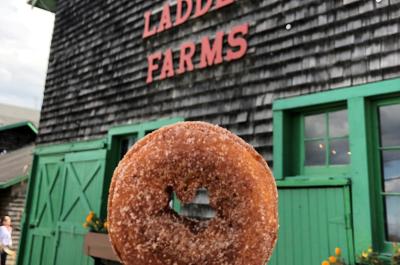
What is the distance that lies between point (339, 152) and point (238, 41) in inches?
75.5

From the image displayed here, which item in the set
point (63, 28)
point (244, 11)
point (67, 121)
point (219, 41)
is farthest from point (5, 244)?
point (244, 11)

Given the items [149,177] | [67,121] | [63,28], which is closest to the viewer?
[149,177]

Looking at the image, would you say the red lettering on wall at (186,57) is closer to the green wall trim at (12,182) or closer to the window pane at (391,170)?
the window pane at (391,170)

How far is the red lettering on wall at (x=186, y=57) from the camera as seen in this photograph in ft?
17.1

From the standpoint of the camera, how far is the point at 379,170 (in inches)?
127

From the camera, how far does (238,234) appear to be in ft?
4.54

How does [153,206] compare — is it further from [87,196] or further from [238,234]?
[87,196]

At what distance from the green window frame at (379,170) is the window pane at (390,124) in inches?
1.0

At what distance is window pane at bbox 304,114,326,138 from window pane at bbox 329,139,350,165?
164 mm

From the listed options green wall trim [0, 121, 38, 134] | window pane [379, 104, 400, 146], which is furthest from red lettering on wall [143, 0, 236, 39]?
green wall trim [0, 121, 38, 134]

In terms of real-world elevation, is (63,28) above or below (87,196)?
above

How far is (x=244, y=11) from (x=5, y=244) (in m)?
6.84

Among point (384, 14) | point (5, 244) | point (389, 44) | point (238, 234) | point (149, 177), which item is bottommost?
point (5, 244)

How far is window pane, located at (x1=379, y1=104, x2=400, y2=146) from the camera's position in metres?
3.23
